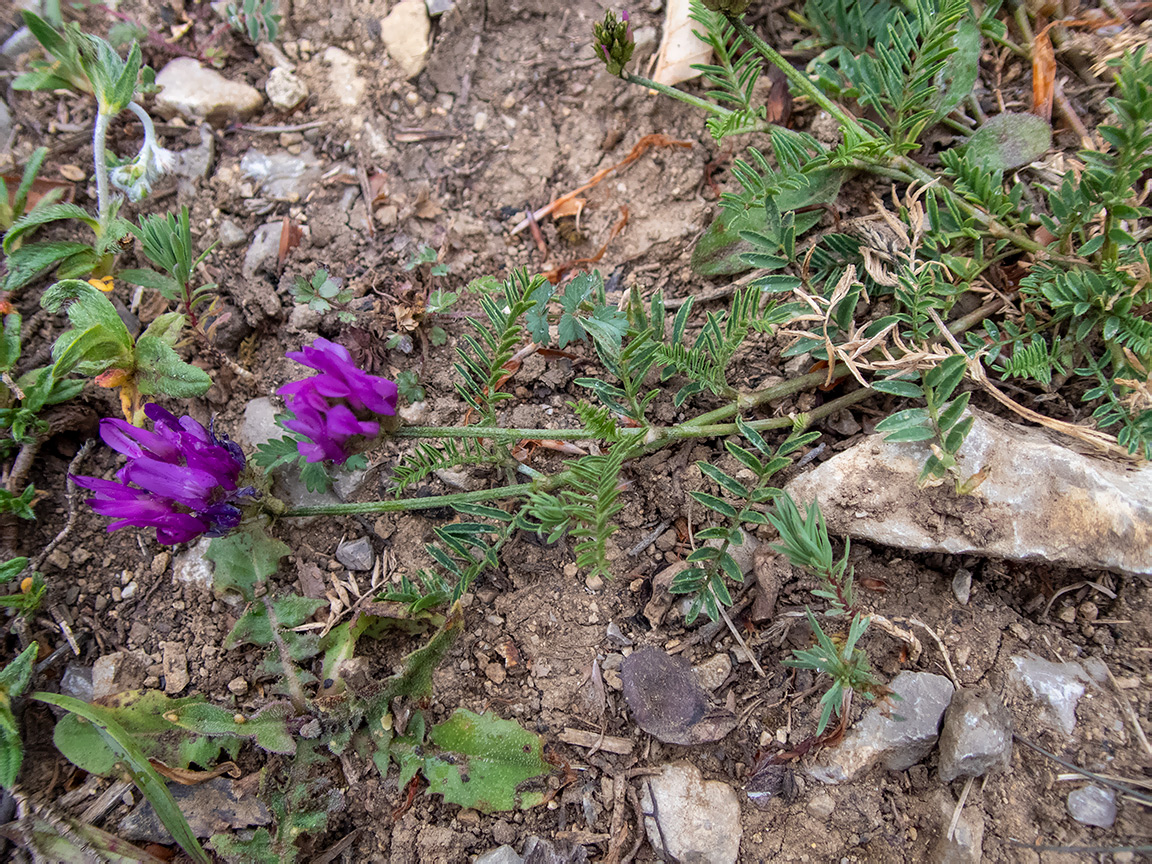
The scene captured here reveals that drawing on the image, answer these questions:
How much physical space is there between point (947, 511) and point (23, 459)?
328 centimetres

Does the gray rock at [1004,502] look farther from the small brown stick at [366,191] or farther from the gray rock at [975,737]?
the small brown stick at [366,191]

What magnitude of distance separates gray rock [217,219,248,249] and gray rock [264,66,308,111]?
2.06 ft

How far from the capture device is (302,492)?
2709 millimetres

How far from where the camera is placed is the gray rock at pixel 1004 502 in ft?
7.08

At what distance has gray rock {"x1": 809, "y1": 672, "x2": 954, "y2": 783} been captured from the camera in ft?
6.93

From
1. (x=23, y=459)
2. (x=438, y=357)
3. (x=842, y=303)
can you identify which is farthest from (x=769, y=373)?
(x=23, y=459)

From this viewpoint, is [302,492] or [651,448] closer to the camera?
[651,448]

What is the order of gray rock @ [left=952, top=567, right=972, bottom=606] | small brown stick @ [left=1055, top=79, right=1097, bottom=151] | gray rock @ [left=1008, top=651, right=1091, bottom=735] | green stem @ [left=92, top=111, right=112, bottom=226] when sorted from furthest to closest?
green stem @ [left=92, top=111, right=112, bottom=226]
small brown stick @ [left=1055, top=79, right=1097, bottom=151]
gray rock @ [left=952, top=567, right=972, bottom=606]
gray rock @ [left=1008, top=651, right=1091, bottom=735]

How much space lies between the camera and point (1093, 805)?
2006 millimetres

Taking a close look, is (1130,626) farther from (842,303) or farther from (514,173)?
(514,173)

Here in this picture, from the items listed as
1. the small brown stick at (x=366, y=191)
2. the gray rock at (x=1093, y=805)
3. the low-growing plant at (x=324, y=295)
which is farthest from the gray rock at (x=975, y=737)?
the small brown stick at (x=366, y=191)

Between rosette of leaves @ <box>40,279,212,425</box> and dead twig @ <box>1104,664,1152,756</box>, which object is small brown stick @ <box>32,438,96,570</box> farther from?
dead twig @ <box>1104,664,1152,756</box>

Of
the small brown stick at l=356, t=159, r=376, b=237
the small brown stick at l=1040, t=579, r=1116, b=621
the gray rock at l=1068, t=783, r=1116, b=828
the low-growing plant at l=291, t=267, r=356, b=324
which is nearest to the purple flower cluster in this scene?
the low-growing plant at l=291, t=267, r=356, b=324

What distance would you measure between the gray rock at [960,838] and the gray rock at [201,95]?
3.78 metres
